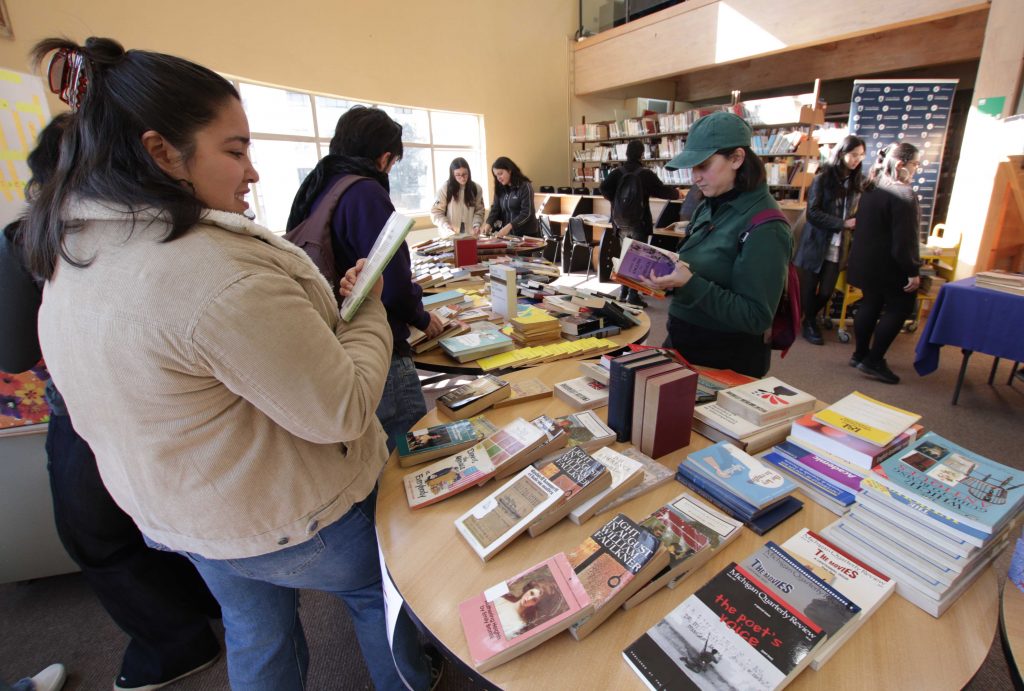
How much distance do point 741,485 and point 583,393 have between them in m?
0.55

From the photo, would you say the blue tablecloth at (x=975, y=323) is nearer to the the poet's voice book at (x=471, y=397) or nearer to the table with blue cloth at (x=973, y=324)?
the table with blue cloth at (x=973, y=324)

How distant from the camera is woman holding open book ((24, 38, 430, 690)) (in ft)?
2.23

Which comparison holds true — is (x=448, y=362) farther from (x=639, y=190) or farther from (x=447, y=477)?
(x=639, y=190)

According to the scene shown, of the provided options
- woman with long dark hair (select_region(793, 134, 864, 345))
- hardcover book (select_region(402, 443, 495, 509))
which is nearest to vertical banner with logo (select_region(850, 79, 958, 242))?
woman with long dark hair (select_region(793, 134, 864, 345))

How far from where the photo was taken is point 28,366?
4.02ft

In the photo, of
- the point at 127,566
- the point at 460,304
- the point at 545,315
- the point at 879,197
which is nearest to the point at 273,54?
the point at 460,304

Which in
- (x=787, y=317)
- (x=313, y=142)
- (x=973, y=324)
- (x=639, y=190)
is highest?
(x=313, y=142)

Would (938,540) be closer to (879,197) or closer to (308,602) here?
(308,602)

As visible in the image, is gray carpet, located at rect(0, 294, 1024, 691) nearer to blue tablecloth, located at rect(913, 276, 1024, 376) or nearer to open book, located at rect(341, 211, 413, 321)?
blue tablecloth, located at rect(913, 276, 1024, 376)

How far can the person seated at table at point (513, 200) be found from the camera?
16.5 feet

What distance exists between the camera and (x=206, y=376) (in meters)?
0.72

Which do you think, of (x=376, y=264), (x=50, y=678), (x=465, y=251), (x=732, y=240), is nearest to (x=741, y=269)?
(x=732, y=240)

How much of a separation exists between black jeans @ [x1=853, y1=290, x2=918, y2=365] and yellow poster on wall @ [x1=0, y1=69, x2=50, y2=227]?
519 centimetres

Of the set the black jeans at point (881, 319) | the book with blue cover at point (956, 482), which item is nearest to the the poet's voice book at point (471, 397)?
the book with blue cover at point (956, 482)
